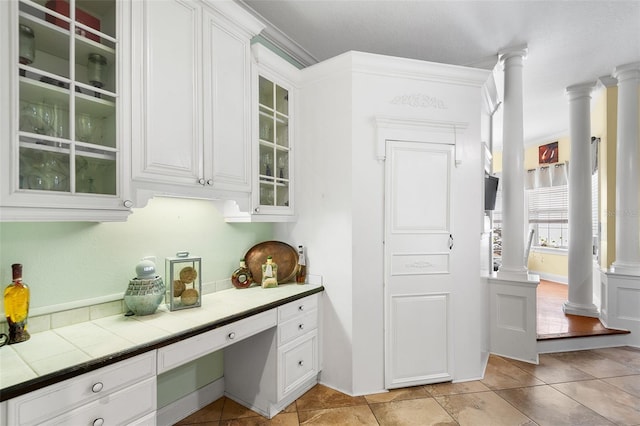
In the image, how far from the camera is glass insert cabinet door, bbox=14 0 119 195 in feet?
4.02

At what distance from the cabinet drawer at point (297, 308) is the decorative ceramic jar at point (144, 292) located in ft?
2.52

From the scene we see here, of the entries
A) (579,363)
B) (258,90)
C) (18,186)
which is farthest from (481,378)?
(18,186)

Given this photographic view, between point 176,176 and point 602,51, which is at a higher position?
point 602,51

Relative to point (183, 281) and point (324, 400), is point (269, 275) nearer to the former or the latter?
point (183, 281)

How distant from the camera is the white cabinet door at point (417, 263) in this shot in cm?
247

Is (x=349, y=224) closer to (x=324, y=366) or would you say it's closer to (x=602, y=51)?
(x=324, y=366)

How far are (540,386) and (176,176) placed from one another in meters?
3.24

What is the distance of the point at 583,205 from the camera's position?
399 centimetres

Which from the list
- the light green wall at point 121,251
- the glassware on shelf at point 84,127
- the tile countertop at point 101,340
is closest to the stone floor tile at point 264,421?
the light green wall at point 121,251

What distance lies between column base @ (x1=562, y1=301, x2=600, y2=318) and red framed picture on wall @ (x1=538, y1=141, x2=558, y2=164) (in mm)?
3406

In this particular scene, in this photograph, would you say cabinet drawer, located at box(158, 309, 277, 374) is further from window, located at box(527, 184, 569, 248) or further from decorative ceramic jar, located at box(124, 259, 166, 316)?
window, located at box(527, 184, 569, 248)

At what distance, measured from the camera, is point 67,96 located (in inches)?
52.5

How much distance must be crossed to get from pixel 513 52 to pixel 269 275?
3253 millimetres

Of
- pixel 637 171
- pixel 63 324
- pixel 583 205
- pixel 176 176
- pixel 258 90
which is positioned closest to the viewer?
pixel 63 324
